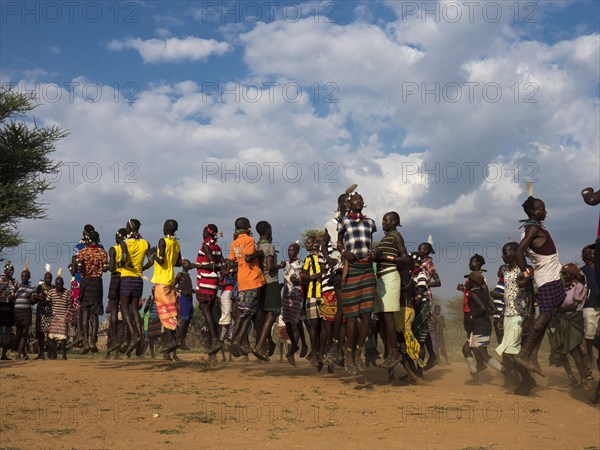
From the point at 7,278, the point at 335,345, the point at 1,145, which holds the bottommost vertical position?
the point at 335,345

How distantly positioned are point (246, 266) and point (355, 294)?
2.13m

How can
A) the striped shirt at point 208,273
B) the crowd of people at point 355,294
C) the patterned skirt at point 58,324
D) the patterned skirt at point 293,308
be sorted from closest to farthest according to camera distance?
1. the crowd of people at point 355,294
2. the striped shirt at point 208,273
3. the patterned skirt at point 293,308
4. the patterned skirt at point 58,324

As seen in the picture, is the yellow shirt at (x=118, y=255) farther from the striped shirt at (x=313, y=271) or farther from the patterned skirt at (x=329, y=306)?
the patterned skirt at (x=329, y=306)

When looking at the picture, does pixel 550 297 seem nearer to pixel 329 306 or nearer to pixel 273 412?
pixel 329 306

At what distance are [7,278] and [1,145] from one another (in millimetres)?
9118

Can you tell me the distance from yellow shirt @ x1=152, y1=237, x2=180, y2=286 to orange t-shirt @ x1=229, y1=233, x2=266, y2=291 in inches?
51.5

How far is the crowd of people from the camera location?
9.51 m

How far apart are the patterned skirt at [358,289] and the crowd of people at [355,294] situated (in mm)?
15

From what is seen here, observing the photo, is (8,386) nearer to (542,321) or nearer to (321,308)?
(321,308)

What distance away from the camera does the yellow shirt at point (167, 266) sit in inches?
463

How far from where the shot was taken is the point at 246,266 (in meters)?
11.0

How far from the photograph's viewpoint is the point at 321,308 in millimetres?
11469

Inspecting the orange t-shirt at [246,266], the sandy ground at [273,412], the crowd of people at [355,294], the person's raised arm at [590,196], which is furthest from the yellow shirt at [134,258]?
the person's raised arm at [590,196]


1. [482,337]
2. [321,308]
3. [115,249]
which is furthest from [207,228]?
[482,337]
